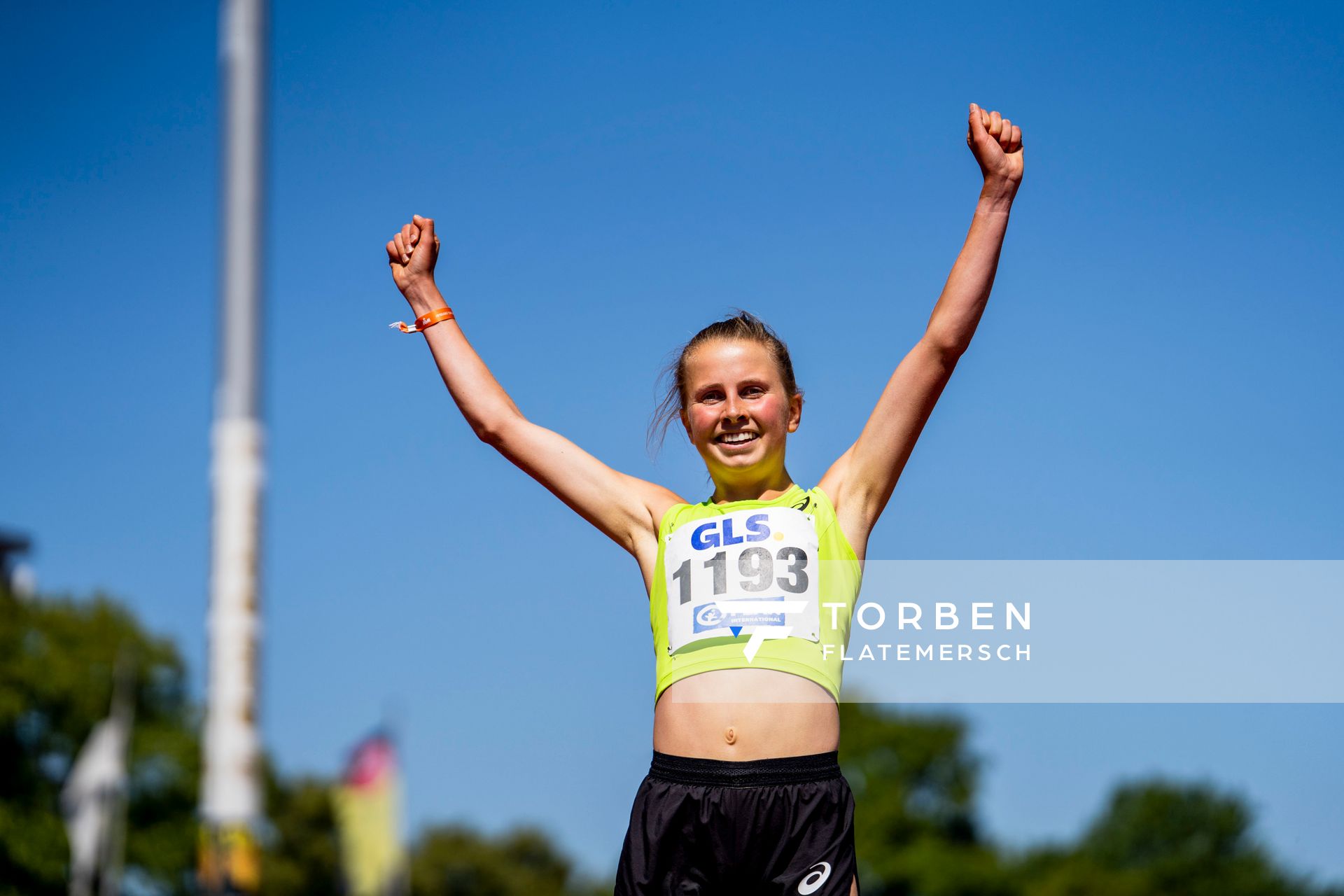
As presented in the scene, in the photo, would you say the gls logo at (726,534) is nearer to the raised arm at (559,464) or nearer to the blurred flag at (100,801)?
the raised arm at (559,464)

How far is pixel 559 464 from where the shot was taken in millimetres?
5125

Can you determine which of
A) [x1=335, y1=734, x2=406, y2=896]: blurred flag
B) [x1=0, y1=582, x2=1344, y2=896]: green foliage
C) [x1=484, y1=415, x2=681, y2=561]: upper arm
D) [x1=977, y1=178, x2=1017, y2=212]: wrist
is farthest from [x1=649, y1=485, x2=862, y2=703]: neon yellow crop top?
[x1=0, y1=582, x2=1344, y2=896]: green foliage

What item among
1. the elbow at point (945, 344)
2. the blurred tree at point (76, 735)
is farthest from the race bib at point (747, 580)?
the blurred tree at point (76, 735)

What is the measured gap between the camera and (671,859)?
180 inches

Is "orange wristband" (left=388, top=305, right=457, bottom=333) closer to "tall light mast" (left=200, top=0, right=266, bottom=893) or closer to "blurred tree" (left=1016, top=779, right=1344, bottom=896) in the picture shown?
"tall light mast" (left=200, top=0, right=266, bottom=893)

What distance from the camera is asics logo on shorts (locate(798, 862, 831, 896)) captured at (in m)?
4.44

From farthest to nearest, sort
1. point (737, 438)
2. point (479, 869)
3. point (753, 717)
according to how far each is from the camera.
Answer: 1. point (479, 869)
2. point (737, 438)
3. point (753, 717)

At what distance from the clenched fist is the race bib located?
121cm

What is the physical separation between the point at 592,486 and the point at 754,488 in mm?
550

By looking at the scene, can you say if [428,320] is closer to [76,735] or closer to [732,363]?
[732,363]

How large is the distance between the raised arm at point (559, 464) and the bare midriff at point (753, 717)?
2.01 ft

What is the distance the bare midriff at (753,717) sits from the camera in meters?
4.57

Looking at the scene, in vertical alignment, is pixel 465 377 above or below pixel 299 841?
below

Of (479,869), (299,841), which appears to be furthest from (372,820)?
(479,869)
